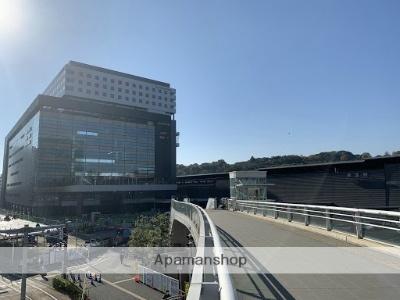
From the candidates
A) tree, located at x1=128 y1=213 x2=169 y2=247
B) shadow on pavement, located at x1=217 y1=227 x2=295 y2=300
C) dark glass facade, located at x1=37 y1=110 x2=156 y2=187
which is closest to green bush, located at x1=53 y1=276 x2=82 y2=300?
tree, located at x1=128 y1=213 x2=169 y2=247

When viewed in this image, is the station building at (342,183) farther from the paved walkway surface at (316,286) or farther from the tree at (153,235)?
the paved walkway surface at (316,286)

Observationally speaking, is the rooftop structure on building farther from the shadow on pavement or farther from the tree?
the shadow on pavement

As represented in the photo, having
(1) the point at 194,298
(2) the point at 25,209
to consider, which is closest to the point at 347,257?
(1) the point at 194,298

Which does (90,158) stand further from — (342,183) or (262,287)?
(262,287)

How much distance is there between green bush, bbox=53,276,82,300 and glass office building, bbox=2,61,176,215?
58.6 meters

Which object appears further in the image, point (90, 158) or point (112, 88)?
point (112, 88)

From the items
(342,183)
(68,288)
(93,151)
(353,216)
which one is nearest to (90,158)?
(93,151)

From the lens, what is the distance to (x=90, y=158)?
102 metres

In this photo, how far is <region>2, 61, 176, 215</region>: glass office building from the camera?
312ft

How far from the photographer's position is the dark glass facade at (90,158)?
95125 mm

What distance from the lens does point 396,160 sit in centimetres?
3788

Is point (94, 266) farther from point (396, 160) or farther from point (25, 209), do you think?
point (25, 209)

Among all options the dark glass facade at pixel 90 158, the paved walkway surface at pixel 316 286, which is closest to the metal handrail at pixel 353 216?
the paved walkway surface at pixel 316 286

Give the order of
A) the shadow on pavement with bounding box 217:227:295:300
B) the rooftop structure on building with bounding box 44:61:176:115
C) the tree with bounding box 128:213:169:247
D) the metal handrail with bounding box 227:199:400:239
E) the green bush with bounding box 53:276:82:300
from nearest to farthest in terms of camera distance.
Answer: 1. the shadow on pavement with bounding box 217:227:295:300
2. the metal handrail with bounding box 227:199:400:239
3. the green bush with bounding box 53:276:82:300
4. the tree with bounding box 128:213:169:247
5. the rooftop structure on building with bounding box 44:61:176:115
